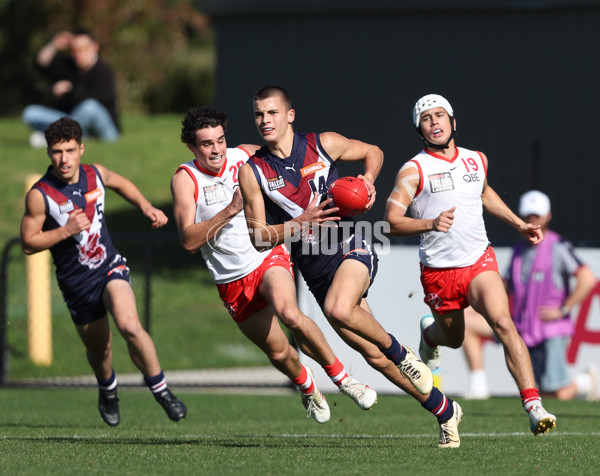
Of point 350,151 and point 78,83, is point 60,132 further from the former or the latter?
point 78,83

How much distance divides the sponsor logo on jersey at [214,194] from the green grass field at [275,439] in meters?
1.80

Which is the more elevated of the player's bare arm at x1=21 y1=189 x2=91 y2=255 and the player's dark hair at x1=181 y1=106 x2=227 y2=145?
the player's dark hair at x1=181 y1=106 x2=227 y2=145

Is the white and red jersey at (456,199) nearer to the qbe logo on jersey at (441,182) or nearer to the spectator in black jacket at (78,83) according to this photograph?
the qbe logo on jersey at (441,182)

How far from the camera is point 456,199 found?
8.15 meters

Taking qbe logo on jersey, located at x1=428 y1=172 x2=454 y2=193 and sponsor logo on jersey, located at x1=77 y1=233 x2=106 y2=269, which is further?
sponsor logo on jersey, located at x1=77 y1=233 x2=106 y2=269

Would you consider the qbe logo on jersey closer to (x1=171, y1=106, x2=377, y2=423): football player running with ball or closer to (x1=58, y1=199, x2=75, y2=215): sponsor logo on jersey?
(x1=171, y1=106, x2=377, y2=423): football player running with ball

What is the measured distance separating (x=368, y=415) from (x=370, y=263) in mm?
3450

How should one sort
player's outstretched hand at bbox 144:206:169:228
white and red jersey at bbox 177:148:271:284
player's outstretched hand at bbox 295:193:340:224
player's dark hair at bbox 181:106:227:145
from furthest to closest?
player's outstretched hand at bbox 144:206:169:228, white and red jersey at bbox 177:148:271:284, player's dark hair at bbox 181:106:227:145, player's outstretched hand at bbox 295:193:340:224

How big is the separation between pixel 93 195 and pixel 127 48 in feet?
84.2

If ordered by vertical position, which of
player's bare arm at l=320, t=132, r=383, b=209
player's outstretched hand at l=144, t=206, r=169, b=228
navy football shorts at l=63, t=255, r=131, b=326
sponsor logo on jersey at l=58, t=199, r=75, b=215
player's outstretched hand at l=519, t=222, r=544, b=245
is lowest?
navy football shorts at l=63, t=255, r=131, b=326

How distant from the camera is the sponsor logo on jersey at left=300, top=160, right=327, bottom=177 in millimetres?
7883

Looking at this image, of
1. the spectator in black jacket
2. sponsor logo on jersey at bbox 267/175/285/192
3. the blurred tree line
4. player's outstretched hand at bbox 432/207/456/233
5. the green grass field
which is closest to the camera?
the green grass field

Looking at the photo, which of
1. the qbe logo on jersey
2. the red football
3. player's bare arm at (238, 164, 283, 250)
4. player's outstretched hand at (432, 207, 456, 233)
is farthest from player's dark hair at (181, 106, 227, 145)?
player's outstretched hand at (432, 207, 456, 233)

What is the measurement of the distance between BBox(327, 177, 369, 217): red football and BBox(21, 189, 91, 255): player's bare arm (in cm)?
215
